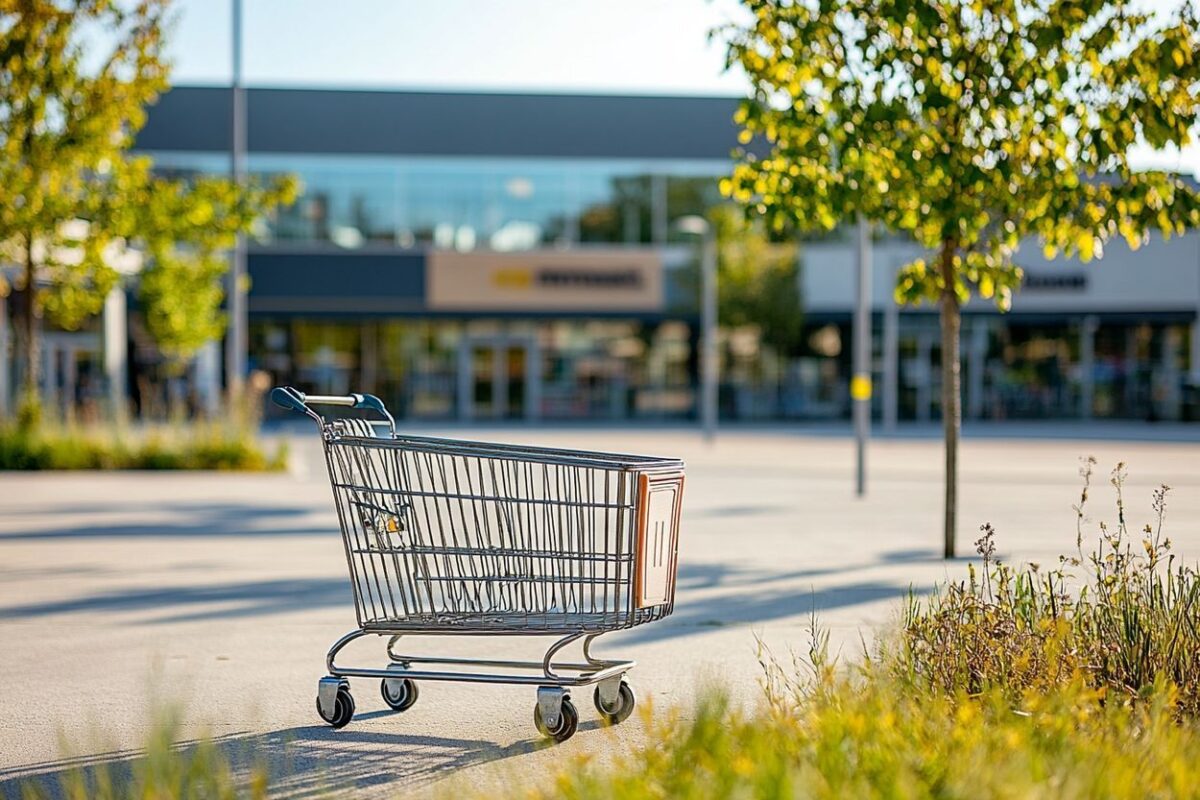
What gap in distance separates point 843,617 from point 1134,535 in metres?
4.54

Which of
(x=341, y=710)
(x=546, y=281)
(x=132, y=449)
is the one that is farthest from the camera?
(x=546, y=281)

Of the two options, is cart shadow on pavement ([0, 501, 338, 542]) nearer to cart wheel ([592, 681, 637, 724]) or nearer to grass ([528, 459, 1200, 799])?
cart wheel ([592, 681, 637, 724])

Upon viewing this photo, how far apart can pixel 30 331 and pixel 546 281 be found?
75.7 ft

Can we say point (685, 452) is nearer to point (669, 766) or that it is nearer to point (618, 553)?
point (618, 553)

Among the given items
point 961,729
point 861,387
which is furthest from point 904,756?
point 861,387

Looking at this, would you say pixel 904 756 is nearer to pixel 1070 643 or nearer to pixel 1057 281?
pixel 1070 643

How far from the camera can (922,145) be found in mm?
10406

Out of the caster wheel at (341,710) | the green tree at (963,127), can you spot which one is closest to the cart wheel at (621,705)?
the caster wheel at (341,710)

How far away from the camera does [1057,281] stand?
1672 inches

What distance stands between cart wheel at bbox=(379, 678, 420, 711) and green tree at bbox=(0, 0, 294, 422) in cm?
1490

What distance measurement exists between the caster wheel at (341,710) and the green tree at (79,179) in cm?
1517

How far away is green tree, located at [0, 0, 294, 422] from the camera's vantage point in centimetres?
1969

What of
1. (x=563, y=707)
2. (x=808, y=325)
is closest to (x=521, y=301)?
(x=808, y=325)

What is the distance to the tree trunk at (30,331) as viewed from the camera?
20703 millimetres
